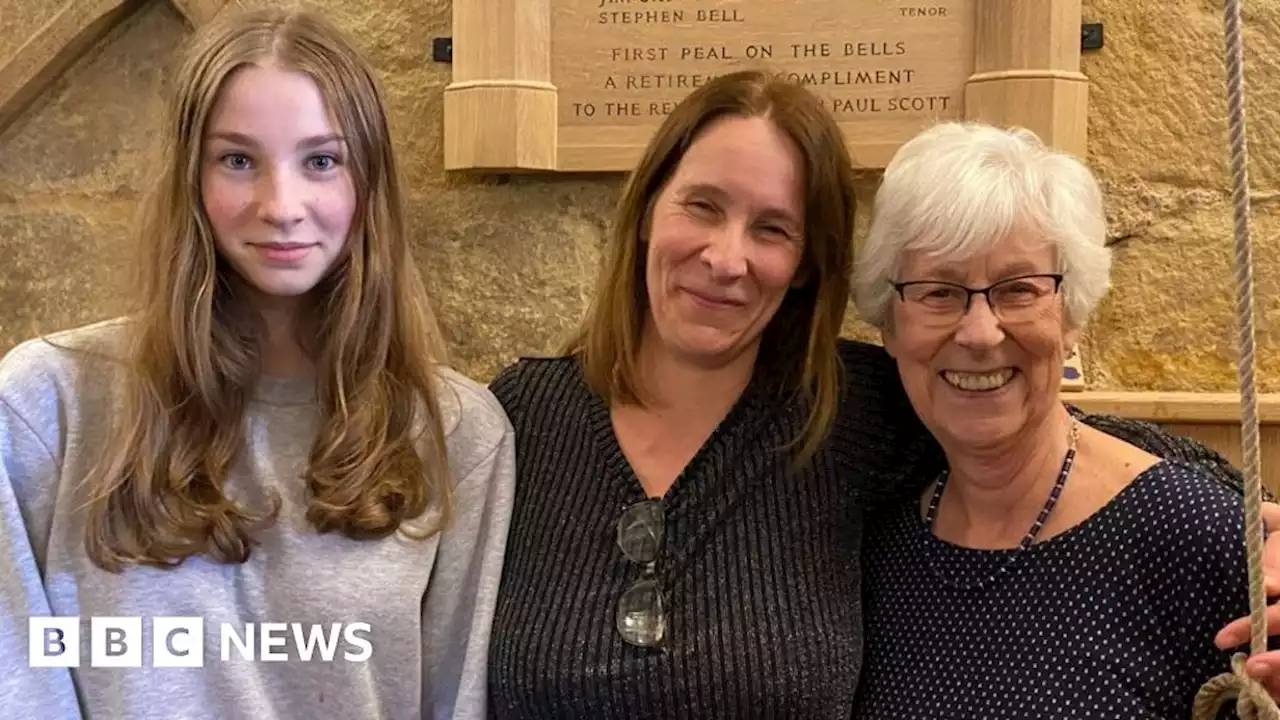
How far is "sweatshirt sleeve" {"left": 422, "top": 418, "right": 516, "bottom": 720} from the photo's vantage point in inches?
49.1

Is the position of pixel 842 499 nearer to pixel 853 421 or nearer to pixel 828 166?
pixel 853 421

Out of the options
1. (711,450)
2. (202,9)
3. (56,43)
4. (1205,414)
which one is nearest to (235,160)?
(711,450)

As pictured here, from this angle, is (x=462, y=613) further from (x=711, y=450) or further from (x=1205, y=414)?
(x=1205, y=414)

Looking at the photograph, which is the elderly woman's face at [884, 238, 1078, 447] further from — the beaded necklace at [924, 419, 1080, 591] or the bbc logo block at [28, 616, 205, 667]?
the bbc logo block at [28, 616, 205, 667]

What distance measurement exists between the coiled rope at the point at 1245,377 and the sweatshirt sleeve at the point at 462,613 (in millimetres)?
721

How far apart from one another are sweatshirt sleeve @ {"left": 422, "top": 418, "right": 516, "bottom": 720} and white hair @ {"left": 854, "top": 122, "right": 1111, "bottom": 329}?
0.51 meters

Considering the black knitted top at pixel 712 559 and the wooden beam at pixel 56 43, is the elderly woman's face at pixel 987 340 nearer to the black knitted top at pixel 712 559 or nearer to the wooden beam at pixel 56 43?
the black knitted top at pixel 712 559

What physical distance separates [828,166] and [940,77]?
50cm

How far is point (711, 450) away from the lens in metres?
1.34

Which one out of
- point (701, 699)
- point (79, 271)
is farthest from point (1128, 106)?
point (79, 271)

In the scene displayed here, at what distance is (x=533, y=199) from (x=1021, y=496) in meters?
0.93

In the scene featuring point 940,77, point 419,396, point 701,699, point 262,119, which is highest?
point 940,77

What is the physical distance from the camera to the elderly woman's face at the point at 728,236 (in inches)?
52.0

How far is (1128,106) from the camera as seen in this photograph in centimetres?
174
